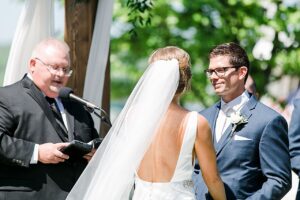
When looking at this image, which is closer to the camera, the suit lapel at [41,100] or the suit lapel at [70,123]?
the suit lapel at [41,100]

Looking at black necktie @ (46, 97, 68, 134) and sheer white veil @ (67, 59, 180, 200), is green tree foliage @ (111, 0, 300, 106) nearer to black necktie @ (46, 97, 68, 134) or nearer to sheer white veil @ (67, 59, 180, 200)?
black necktie @ (46, 97, 68, 134)

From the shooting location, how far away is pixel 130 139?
5738 millimetres

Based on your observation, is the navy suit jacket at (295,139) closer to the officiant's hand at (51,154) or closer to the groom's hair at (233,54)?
the groom's hair at (233,54)

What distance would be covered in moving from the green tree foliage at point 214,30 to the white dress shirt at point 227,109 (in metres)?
9.09

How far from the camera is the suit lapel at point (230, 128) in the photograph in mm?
6203

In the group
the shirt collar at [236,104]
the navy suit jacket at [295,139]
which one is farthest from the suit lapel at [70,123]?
the navy suit jacket at [295,139]

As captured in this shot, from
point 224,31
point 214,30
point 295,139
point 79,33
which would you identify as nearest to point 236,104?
point 295,139

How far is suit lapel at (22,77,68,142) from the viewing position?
643cm

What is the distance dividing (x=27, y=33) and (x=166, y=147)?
2.73m

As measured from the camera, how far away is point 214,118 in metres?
6.43

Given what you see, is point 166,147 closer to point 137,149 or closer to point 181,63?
point 137,149

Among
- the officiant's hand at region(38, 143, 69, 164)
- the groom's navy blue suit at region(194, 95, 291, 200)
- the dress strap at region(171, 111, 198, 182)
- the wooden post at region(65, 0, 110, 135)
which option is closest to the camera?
the dress strap at region(171, 111, 198, 182)

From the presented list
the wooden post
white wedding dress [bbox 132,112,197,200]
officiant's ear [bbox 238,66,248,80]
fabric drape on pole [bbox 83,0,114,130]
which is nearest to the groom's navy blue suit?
officiant's ear [bbox 238,66,248,80]

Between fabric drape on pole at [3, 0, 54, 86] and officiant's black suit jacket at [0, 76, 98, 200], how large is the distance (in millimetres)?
1296
